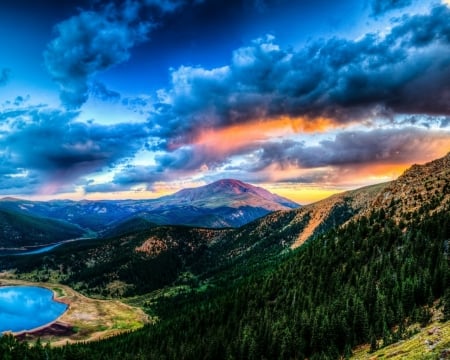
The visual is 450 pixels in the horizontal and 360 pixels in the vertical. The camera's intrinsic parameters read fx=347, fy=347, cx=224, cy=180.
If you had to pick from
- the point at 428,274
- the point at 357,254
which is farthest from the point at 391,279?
the point at 357,254

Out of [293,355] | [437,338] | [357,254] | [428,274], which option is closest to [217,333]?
[293,355]

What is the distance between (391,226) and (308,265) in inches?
1667

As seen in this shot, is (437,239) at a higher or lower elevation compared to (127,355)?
higher

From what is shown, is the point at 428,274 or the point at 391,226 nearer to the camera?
the point at 428,274

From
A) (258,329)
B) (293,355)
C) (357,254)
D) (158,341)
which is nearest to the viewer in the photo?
(293,355)

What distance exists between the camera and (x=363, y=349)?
85.4m

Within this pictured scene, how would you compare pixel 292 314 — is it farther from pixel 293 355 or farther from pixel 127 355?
pixel 127 355

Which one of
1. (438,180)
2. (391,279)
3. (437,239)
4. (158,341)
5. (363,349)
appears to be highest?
(438,180)

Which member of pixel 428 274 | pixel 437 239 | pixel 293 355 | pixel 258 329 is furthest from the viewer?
pixel 258 329

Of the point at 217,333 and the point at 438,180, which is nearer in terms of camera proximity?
the point at 217,333

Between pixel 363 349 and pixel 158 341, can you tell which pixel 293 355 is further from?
pixel 158 341

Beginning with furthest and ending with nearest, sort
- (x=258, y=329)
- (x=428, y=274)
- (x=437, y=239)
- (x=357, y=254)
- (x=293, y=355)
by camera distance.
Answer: (x=357, y=254) → (x=258, y=329) → (x=437, y=239) → (x=293, y=355) → (x=428, y=274)

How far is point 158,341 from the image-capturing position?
159 metres

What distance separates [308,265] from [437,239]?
62.1 metres
